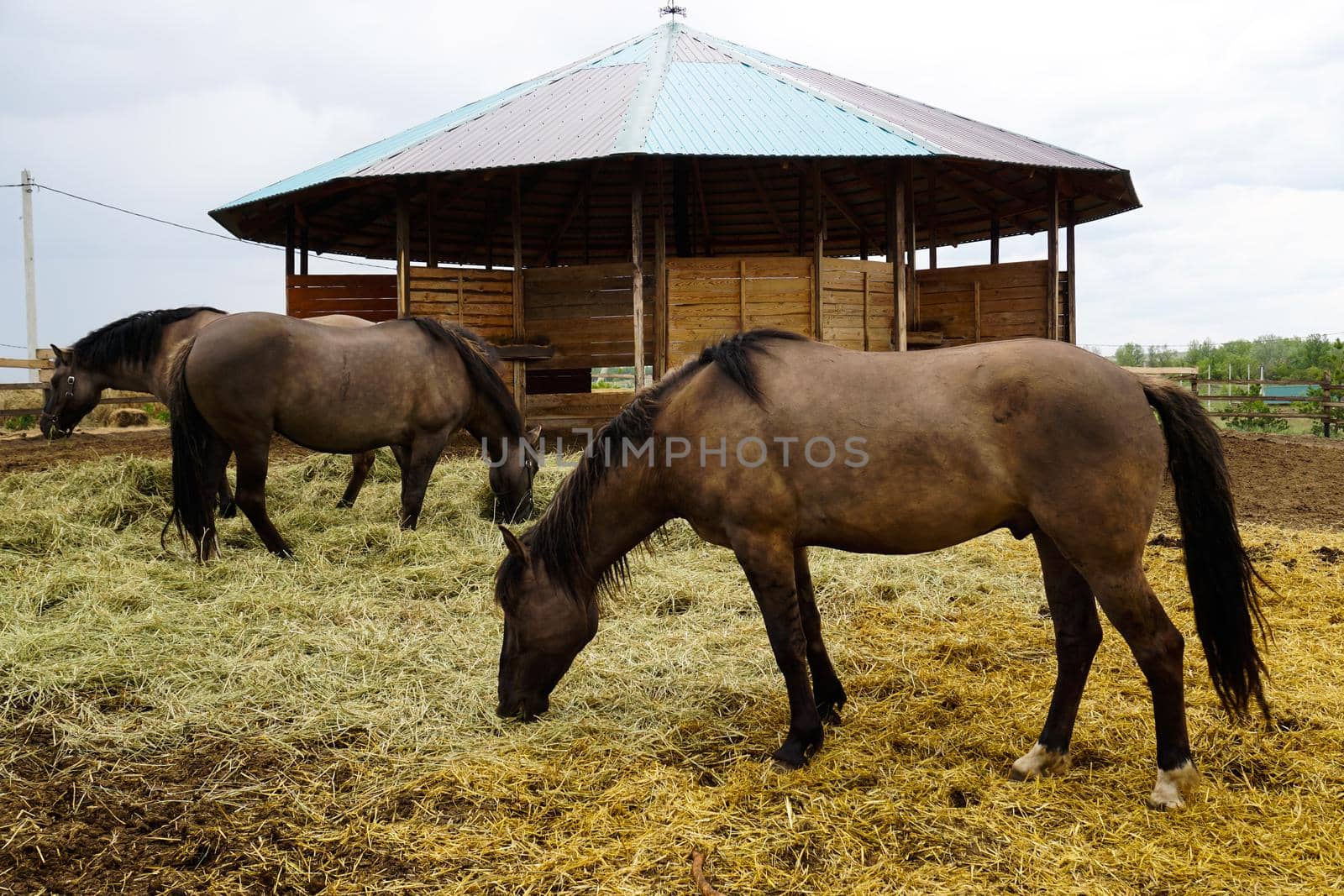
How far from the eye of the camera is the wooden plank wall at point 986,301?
1259 centimetres

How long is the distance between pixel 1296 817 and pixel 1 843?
13.1 feet

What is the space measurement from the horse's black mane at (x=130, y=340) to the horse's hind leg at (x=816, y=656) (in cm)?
626

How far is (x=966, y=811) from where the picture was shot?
2.66m

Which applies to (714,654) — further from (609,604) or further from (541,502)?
(541,502)

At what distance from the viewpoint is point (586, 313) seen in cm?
1140

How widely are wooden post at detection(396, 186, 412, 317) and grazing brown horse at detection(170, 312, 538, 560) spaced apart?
446cm

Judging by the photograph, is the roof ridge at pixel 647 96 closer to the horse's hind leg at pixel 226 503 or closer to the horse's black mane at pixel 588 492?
the horse's hind leg at pixel 226 503

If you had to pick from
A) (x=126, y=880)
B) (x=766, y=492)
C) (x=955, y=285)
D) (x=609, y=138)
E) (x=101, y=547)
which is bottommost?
(x=126, y=880)

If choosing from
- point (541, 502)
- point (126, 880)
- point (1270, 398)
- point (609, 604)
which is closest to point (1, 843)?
point (126, 880)

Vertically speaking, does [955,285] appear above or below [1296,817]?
above

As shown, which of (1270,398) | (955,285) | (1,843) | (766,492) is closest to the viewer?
(1,843)

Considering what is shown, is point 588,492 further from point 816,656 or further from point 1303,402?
point 1303,402

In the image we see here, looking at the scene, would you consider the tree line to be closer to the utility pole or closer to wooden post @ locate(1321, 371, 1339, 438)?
wooden post @ locate(1321, 371, 1339, 438)

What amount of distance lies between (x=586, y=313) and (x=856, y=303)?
12.3ft
